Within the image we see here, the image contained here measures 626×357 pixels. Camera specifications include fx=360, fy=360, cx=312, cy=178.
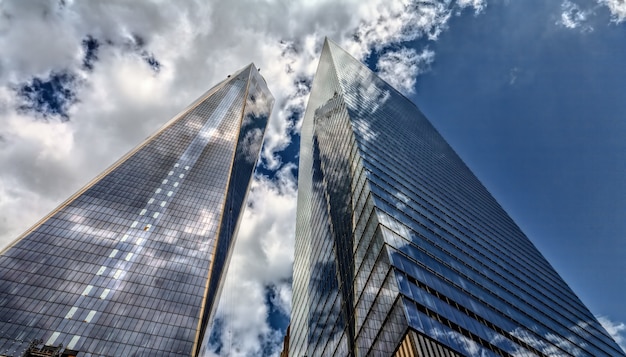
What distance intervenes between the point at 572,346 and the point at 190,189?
319 ft

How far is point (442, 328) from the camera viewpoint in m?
30.7

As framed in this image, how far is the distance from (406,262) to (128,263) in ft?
224

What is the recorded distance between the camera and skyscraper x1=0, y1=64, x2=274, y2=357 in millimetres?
65500

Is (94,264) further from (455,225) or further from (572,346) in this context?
(572,346)

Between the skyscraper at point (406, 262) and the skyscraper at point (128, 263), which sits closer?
the skyscraper at point (406, 262)

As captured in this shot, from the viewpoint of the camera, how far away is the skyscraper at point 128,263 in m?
65.5

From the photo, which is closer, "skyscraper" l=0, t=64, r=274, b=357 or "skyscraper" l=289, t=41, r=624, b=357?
"skyscraper" l=289, t=41, r=624, b=357

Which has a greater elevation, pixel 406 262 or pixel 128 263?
pixel 128 263

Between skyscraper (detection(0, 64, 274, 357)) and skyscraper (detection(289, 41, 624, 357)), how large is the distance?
25117 millimetres

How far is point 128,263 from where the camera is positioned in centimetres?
8094

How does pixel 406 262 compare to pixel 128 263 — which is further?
pixel 128 263

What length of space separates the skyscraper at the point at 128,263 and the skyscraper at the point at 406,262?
25.1 meters

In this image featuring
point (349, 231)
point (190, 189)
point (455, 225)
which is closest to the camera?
point (349, 231)

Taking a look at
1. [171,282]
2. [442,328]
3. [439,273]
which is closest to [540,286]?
[439,273]
